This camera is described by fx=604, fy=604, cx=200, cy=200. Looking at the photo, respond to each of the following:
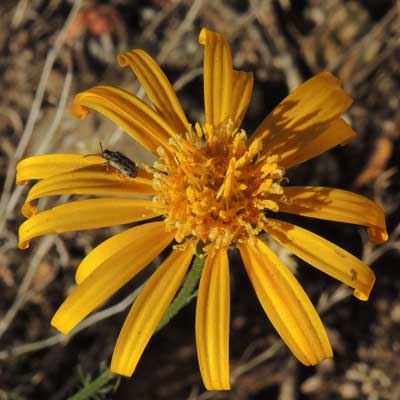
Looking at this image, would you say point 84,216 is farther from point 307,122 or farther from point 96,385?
point 307,122

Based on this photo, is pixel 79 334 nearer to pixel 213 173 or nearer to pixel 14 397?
pixel 14 397

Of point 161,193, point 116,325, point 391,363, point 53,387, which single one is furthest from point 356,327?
point 161,193

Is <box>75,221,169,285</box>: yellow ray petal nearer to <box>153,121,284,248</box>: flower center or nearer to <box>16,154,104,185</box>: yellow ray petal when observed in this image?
<box>153,121,284,248</box>: flower center

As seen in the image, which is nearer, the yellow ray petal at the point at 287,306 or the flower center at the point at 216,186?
the yellow ray petal at the point at 287,306

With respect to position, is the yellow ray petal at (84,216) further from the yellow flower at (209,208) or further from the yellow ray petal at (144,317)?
the yellow ray petal at (144,317)

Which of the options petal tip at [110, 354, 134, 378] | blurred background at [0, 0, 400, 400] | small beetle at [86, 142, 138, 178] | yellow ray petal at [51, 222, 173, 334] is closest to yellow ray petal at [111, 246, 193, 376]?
petal tip at [110, 354, 134, 378]

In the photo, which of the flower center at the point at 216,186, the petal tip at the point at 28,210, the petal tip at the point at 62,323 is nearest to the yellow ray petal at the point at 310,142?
the flower center at the point at 216,186

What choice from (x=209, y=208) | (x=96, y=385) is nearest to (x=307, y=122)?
(x=209, y=208)
